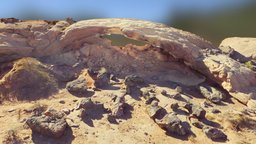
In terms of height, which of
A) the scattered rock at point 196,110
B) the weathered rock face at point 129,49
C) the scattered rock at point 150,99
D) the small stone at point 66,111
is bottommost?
the small stone at point 66,111

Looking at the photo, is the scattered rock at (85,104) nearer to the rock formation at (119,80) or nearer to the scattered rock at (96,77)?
the rock formation at (119,80)

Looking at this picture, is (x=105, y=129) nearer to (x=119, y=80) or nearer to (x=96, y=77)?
(x=96, y=77)

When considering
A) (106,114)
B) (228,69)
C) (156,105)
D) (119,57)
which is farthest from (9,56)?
(228,69)

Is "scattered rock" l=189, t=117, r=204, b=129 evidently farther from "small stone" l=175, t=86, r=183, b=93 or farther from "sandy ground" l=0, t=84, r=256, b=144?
"small stone" l=175, t=86, r=183, b=93

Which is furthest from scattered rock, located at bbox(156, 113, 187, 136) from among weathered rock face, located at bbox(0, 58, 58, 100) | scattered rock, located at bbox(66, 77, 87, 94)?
weathered rock face, located at bbox(0, 58, 58, 100)

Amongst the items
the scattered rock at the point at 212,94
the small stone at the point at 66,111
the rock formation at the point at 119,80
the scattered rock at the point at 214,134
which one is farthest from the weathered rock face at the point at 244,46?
the small stone at the point at 66,111
